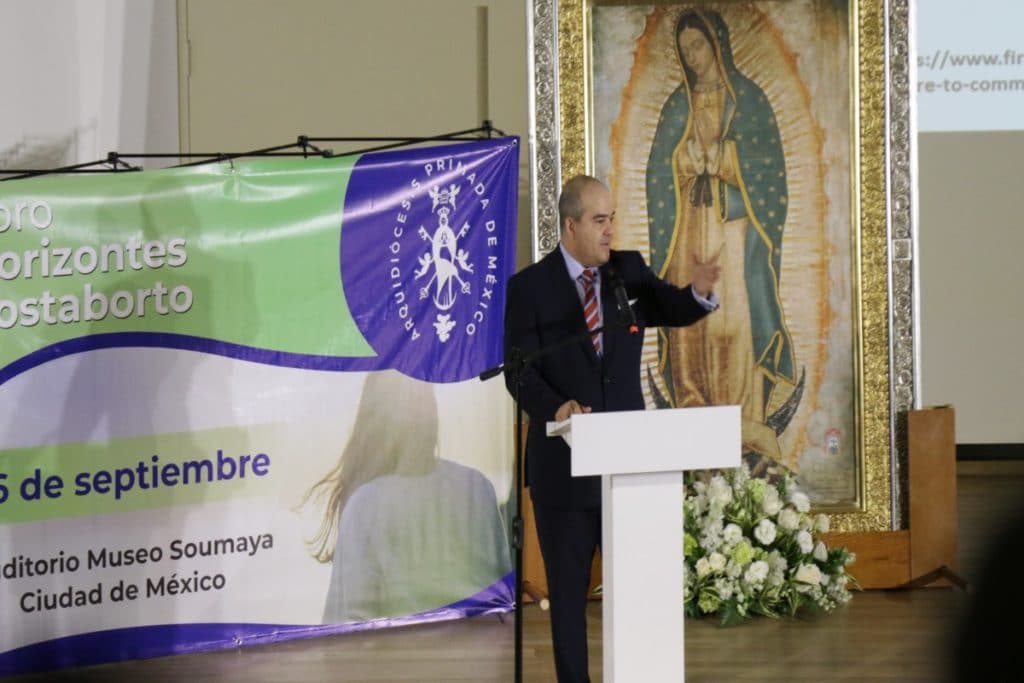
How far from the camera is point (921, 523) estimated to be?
5.48 m

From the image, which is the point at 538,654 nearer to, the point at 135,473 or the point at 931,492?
the point at 135,473

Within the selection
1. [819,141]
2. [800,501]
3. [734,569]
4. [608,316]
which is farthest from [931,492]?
[608,316]

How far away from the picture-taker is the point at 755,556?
510cm

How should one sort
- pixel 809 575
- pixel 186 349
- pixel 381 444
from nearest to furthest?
pixel 186 349, pixel 381 444, pixel 809 575

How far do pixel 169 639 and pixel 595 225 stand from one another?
2.37 metres

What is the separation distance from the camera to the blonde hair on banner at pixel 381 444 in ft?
16.0

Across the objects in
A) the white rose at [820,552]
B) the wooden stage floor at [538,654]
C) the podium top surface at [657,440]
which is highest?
the podium top surface at [657,440]

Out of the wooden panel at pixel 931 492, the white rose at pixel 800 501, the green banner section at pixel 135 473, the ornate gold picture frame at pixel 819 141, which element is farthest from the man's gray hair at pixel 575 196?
the wooden panel at pixel 931 492

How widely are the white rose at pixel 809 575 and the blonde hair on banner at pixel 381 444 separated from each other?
1.49 meters

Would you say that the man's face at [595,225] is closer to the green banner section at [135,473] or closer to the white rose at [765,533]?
the green banner section at [135,473]

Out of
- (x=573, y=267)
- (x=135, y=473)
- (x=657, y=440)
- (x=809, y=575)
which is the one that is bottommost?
(x=809, y=575)

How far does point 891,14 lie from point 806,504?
2064 millimetres

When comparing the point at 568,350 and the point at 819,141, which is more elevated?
the point at 819,141

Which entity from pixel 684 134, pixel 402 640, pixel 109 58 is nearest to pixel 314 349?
pixel 402 640
